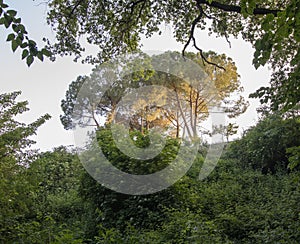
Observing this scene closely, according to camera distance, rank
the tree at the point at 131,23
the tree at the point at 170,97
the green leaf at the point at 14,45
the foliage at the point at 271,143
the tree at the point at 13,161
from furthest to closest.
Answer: the tree at the point at 170,97 → the foliage at the point at 271,143 → the tree at the point at 131,23 → the tree at the point at 13,161 → the green leaf at the point at 14,45

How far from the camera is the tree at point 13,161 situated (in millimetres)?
4156

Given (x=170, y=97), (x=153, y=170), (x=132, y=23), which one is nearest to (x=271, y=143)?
(x=153, y=170)

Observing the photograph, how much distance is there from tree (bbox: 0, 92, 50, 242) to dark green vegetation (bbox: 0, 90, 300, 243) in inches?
0.6

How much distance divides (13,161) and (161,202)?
2.68 m

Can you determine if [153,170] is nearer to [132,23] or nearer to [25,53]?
[132,23]

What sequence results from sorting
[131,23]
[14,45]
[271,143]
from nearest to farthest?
[14,45] < [131,23] < [271,143]

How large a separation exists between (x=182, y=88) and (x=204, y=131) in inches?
109

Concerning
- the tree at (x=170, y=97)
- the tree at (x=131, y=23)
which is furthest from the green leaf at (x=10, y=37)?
the tree at (x=170, y=97)

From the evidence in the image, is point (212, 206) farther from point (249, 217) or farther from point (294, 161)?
point (294, 161)

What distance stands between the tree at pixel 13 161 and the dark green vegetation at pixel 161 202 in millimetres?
14

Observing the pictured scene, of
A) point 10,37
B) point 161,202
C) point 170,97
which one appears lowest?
point 161,202

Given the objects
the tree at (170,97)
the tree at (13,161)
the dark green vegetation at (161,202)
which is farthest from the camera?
the tree at (170,97)

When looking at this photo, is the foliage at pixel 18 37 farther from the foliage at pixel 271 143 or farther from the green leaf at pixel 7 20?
the foliage at pixel 271 143

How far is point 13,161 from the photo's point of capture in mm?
4887
